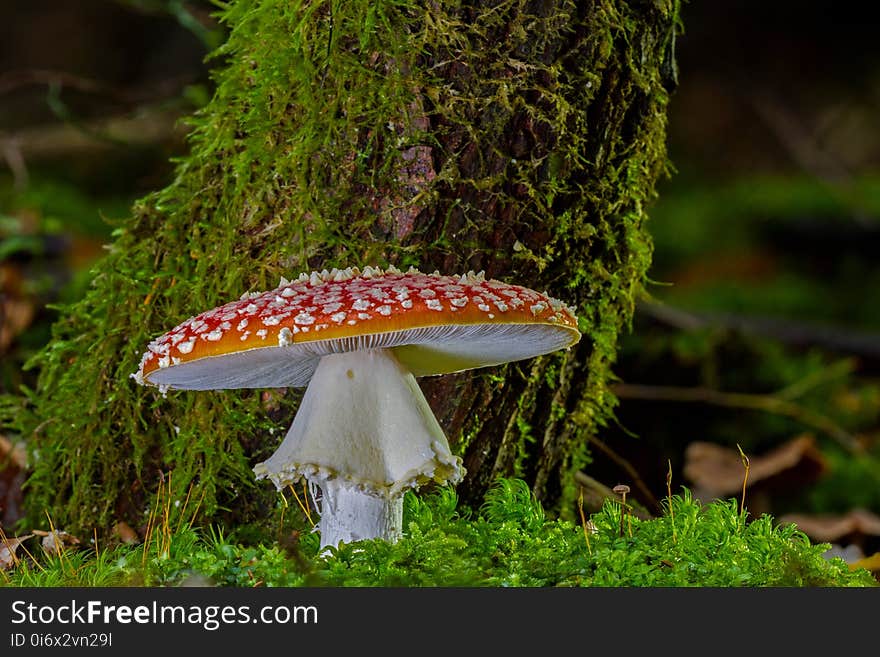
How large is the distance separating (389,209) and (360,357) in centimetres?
41

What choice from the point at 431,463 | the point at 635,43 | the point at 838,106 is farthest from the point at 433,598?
the point at 838,106

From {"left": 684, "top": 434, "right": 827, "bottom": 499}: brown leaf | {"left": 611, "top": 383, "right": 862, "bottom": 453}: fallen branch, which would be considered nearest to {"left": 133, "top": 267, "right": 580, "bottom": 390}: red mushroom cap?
{"left": 684, "top": 434, "right": 827, "bottom": 499}: brown leaf

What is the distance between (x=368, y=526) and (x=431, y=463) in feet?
0.76

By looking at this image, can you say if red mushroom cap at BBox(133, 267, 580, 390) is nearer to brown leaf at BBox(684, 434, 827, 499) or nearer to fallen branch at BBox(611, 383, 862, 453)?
brown leaf at BBox(684, 434, 827, 499)

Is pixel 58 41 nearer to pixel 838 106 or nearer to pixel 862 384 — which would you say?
pixel 862 384

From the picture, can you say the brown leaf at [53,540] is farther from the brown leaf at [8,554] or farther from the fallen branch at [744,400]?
the fallen branch at [744,400]

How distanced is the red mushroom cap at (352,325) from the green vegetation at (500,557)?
16.1 inches

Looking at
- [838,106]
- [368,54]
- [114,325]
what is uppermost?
[838,106]

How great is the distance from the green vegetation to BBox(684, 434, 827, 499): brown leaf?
1876 millimetres

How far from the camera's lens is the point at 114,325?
2453mm

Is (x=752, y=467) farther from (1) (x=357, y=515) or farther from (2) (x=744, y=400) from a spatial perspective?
(1) (x=357, y=515)

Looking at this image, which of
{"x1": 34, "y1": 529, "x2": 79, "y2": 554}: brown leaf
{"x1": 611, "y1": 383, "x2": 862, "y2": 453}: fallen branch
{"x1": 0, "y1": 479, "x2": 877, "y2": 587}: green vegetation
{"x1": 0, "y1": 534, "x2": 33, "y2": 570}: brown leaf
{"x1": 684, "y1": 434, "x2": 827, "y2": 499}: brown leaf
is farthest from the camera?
{"x1": 611, "y1": 383, "x2": 862, "y2": 453}: fallen branch

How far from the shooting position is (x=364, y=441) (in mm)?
1891

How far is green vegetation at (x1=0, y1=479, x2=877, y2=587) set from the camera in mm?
1831
